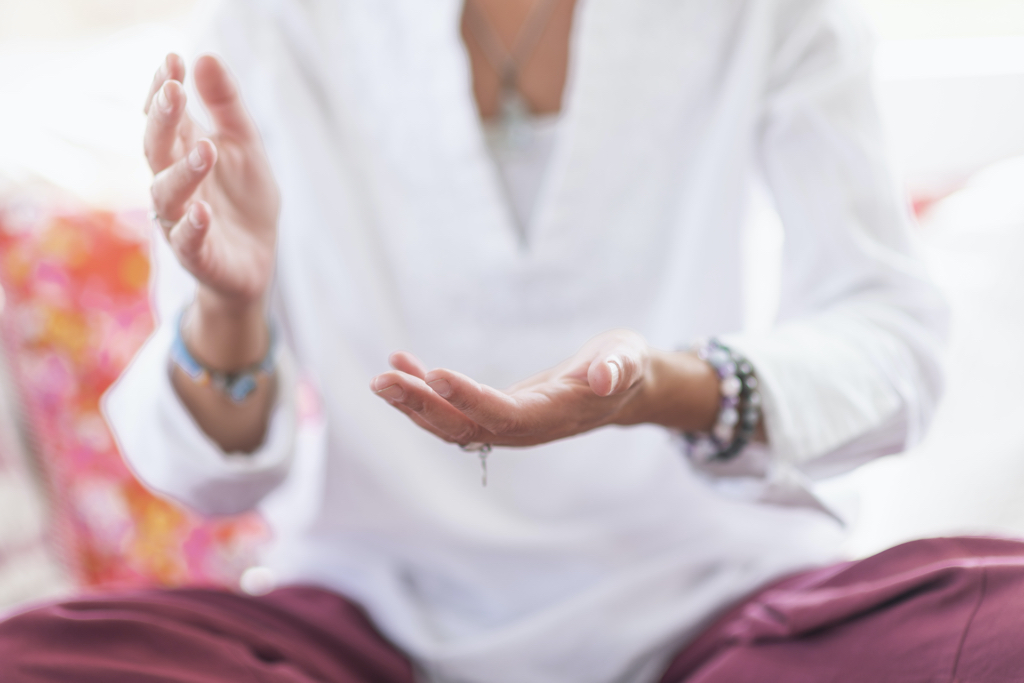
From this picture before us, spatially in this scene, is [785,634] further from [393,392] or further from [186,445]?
[186,445]

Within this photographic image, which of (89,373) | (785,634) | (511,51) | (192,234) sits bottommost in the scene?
(785,634)

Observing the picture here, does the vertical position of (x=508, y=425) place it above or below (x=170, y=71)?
below

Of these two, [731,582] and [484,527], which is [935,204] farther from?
[484,527]

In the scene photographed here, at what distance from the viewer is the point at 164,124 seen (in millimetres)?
443

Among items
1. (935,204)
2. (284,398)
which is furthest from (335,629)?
(935,204)

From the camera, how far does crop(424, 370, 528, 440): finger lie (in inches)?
14.6

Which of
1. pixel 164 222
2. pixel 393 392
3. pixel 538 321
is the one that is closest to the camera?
pixel 393 392

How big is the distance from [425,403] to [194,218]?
0.18 m

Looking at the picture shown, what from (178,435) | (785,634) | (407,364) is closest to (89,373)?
(178,435)

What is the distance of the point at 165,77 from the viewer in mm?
443

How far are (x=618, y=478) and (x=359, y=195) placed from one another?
0.34 metres

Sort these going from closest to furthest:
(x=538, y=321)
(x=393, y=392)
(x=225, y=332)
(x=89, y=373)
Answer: (x=393, y=392) < (x=225, y=332) < (x=538, y=321) < (x=89, y=373)

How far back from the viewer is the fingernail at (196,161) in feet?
1.40

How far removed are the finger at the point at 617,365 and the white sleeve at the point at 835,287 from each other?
14cm
